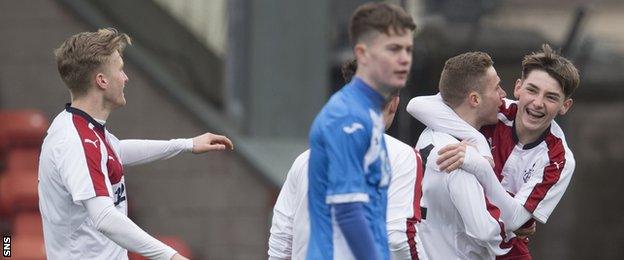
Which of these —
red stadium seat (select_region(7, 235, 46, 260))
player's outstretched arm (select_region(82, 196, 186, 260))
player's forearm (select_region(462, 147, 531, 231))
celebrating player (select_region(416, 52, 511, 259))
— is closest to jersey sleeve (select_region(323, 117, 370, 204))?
player's outstretched arm (select_region(82, 196, 186, 260))

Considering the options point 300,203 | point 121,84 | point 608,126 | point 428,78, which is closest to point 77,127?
point 121,84

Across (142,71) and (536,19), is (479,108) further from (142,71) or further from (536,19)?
(536,19)

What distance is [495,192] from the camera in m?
6.56

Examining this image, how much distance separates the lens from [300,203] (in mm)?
6527

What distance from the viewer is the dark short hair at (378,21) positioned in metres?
5.55

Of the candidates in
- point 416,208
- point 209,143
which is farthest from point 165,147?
point 416,208

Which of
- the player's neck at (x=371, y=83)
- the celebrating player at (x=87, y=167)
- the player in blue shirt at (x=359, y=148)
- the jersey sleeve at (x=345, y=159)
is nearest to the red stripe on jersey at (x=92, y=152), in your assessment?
the celebrating player at (x=87, y=167)

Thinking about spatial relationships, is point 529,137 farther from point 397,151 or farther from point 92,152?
point 92,152

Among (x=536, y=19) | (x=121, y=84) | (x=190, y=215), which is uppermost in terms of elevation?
(x=536, y=19)

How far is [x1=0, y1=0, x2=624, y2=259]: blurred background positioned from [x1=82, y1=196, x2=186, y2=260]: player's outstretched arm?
4.98 metres

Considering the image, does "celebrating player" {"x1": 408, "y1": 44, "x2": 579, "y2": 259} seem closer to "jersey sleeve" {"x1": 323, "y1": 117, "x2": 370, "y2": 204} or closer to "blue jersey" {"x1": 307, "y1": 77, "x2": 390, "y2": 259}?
"blue jersey" {"x1": 307, "y1": 77, "x2": 390, "y2": 259}

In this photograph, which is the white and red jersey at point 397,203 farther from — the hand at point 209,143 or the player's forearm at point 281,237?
the hand at point 209,143

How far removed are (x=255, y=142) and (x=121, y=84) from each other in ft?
17.9

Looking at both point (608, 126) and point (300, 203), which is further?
point (608, 126)
